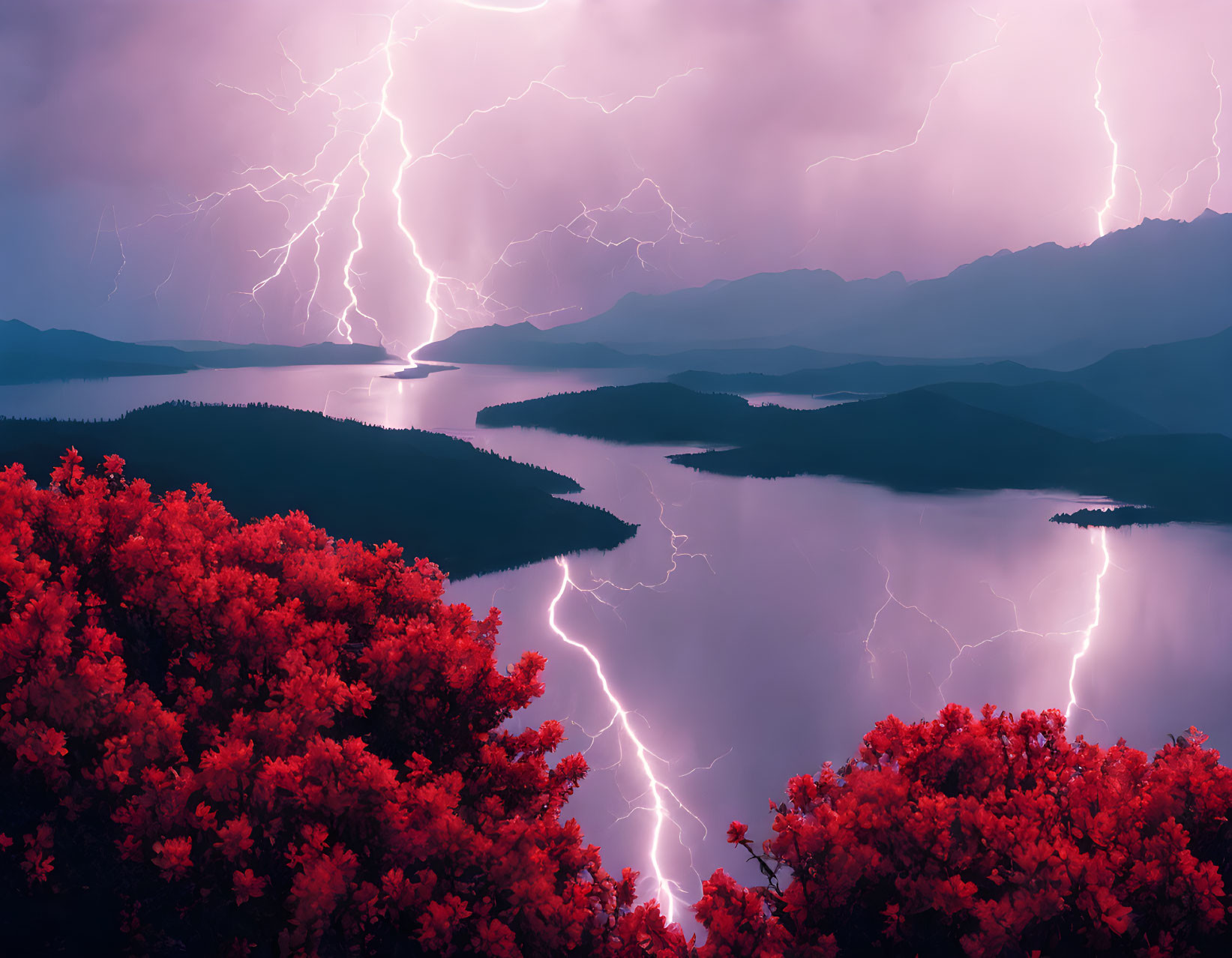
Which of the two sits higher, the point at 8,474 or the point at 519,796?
the point at 8,474

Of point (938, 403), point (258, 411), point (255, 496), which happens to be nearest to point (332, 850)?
point (255, 496)

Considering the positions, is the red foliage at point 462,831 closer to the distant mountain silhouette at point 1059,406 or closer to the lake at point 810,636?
the lake at point 810,636

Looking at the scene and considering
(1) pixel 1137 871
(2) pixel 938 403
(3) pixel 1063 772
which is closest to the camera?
(1) pixel 1137 871

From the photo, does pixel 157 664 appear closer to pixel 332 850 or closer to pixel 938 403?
pixel 332 850

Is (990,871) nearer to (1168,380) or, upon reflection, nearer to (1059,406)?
(1059,406)

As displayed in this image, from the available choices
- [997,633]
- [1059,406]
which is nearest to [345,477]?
[997,633]

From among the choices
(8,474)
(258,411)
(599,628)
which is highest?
(8,474)

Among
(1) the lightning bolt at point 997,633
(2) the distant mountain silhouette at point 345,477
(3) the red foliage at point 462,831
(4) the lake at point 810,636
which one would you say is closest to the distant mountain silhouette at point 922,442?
(4) the lake at point 810,636
